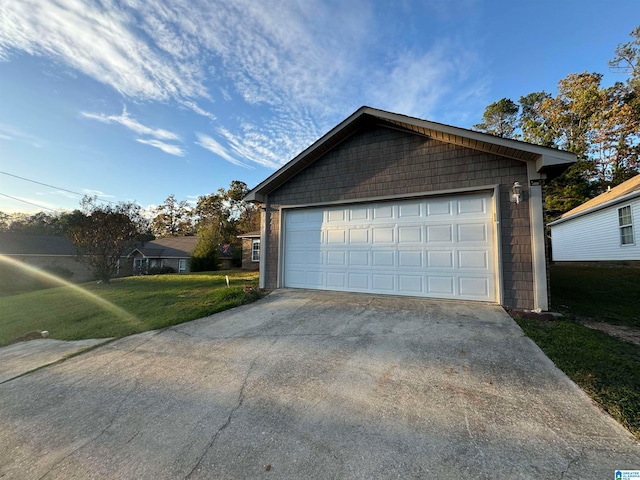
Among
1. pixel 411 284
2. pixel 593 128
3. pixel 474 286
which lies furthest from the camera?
pixel 593 128

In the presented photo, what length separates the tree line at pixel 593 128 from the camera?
17.8m

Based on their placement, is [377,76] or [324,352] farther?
[377,76]

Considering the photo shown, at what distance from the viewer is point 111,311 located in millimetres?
7117

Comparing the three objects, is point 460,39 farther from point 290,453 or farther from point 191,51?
point 290,453

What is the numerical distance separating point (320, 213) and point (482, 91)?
28.7 ft

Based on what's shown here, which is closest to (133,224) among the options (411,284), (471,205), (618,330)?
(411,284)

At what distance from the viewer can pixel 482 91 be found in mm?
10727

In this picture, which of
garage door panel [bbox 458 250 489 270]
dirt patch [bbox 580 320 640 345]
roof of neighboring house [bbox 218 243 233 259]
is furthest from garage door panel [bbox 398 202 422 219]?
roof of neighboring house [bbox 218 243 233 259]

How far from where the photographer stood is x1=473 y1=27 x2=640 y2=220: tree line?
17766mm

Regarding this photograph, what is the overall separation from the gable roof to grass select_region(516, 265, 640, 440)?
306 centimetres

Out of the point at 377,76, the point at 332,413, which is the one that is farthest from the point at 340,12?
the point at 332,413

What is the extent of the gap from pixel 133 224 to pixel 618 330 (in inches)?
641

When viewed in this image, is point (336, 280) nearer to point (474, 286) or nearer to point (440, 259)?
point (440, 259)

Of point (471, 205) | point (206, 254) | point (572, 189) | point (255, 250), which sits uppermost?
point (572, 189)
